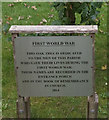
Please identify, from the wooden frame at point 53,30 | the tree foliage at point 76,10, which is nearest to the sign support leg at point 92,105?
the wooden frame at point 53,30

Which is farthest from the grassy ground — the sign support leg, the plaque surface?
the plaque surface

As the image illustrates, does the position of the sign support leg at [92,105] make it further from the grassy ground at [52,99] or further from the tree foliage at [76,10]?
the tree foliage at [76,10]

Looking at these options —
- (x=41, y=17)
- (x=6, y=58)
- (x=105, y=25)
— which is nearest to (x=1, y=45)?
(x=6, y=58)

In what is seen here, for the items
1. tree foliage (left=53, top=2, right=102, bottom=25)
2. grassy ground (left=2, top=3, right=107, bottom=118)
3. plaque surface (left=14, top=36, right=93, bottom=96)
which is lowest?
grassy ground (left=2, top=3, right=107, bottom=118)

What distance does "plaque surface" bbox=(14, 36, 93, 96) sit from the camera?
117 inches

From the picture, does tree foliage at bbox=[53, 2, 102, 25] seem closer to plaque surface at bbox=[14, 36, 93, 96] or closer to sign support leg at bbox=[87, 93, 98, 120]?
plaque surface at bbox=[14, 36, 93, 96]

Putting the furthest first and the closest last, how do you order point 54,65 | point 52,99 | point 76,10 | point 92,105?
point 52,99 < point 76,10 < point 92,105 < point 54,65

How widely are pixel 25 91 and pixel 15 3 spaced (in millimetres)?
4570

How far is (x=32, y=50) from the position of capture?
3014 millimetres

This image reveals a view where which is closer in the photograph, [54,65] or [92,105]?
[54,65]

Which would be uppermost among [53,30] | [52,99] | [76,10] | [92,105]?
[76,10]

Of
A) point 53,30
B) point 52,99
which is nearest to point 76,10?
point 53,30

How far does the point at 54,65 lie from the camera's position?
3082mm

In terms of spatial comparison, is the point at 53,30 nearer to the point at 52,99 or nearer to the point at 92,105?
the point at 92,105
